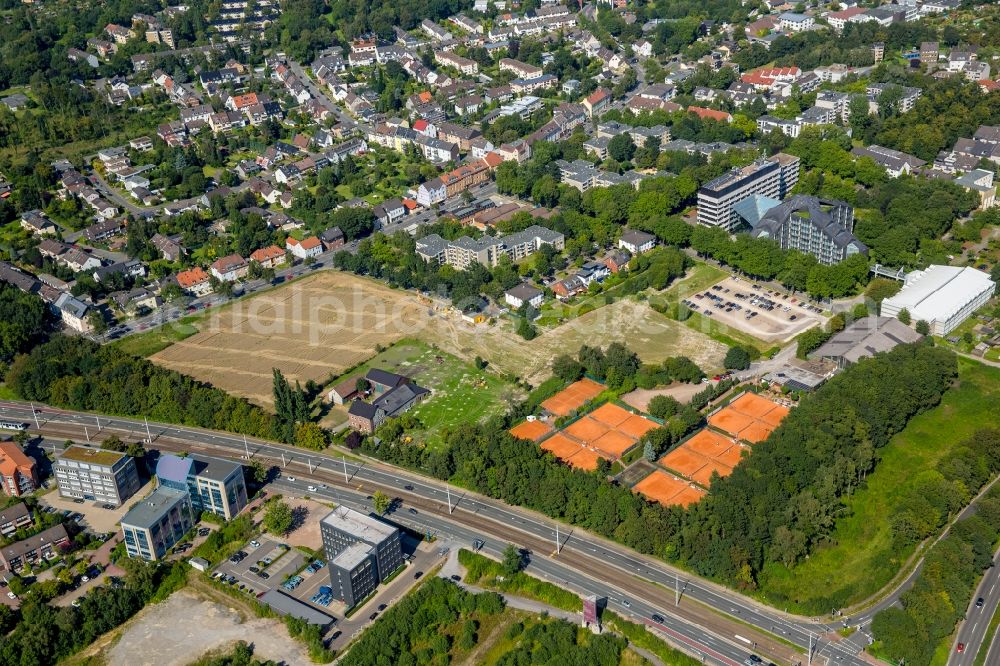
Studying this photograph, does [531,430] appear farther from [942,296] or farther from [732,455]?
[942,296]

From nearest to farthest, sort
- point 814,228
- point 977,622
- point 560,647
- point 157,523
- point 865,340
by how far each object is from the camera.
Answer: point 560,647 → point 977,622 → point 157,523 → point 865,340 → point 814,228

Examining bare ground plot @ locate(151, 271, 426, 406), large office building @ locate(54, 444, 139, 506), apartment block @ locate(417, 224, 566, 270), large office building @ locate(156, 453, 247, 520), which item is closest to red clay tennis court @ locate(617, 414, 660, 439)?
bare ground plot @ locate(151, 271, 426, 406)

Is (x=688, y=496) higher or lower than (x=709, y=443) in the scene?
higher

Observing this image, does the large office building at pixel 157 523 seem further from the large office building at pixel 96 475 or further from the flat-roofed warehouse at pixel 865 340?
the flat-roofed warehouse at pixel 865 340

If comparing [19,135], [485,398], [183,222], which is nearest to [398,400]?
[485,398]

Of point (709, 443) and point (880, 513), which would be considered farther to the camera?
point (709, 443)

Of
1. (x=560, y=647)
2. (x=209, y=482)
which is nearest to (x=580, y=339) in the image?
(x=209, y=482)
